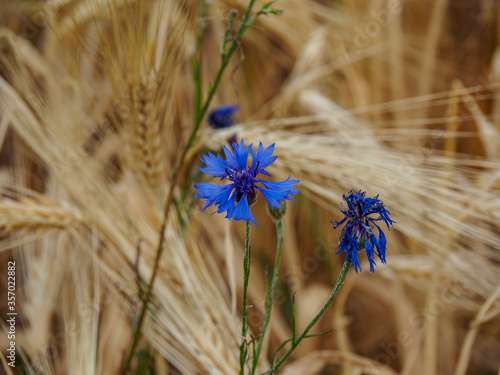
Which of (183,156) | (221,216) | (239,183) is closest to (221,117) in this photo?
(183,156)

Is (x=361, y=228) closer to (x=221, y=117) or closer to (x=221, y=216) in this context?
(x=221, y=117)

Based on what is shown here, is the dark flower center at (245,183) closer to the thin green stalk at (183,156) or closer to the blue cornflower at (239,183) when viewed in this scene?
the blue cornflower at (239,183)

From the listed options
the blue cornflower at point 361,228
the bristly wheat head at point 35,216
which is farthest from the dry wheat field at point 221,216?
the blue cornflower at point 361,228

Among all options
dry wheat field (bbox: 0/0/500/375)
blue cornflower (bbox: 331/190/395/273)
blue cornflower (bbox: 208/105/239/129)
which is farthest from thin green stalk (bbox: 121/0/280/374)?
blue cornflower (bbox: 331/190/395/273)

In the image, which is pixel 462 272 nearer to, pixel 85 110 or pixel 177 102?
pixel 177 102

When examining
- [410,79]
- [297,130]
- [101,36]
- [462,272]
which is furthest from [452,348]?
[101,36]

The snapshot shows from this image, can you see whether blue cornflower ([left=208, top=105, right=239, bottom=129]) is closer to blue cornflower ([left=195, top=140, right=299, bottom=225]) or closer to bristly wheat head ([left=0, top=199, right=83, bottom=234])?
bristly wheat head ([left=0, top=199, right=83, bottom=234])

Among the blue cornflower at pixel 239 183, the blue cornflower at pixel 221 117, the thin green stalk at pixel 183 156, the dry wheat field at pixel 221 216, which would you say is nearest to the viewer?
the blue cornflower at pixel 239 183

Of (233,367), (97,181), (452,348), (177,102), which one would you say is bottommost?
(452,348)
